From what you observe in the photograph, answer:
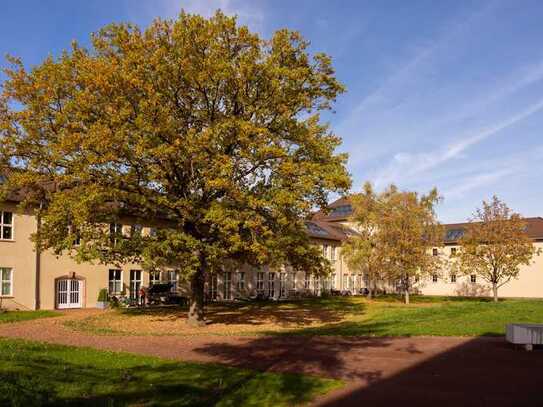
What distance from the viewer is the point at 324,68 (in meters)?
24.4

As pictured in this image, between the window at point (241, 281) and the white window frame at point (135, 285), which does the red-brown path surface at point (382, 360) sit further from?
the window at point (241, 281)

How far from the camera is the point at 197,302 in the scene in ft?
81.9

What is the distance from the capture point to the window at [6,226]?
2943 cm

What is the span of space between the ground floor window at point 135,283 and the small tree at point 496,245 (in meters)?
26.1

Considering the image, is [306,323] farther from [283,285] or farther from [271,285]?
[283,285]

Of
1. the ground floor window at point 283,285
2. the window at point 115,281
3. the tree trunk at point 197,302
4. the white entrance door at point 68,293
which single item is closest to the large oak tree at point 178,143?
the tree trunk at point 197,302

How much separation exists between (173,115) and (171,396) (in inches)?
582

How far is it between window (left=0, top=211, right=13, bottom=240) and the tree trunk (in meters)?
11.8

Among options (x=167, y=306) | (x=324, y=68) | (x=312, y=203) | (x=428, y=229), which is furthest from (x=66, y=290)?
(x=428, y=229)

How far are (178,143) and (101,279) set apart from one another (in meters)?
17.4

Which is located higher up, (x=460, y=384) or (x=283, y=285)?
(x=460, y=384)

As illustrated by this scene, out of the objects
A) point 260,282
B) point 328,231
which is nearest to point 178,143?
point 260,282

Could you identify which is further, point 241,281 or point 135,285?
point 241,281

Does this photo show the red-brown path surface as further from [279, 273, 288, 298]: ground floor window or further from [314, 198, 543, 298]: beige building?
[314, 198, 543, 298]: beige building
